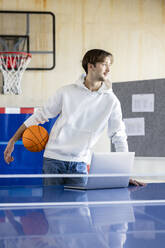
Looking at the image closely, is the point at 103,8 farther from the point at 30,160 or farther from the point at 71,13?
the point at 30,160

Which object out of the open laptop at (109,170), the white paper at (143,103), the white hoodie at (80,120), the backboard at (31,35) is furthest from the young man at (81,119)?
the backboard at (31,35)

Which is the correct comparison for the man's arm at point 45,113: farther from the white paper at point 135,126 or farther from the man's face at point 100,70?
the white paper at point 135,126

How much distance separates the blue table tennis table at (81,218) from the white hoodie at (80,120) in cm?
42

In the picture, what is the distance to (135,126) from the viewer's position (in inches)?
149

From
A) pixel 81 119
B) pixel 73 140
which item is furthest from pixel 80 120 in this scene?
pixel 73 140

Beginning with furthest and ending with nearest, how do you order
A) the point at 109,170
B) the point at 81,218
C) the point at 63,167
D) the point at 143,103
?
the point at 143,103 < the point at 63,167 < the point at 109,170 < the point at 81,218

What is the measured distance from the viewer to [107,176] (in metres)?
1.83

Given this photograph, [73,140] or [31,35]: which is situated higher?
[31,35]

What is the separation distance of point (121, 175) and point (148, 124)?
201cm

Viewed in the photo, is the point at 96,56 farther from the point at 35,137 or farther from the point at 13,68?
the point at 13,68

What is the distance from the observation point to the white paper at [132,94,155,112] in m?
3.69

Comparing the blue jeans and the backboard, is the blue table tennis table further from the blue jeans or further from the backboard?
the backboard

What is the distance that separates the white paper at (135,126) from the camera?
3.75 meters

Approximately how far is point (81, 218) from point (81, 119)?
104 cm
